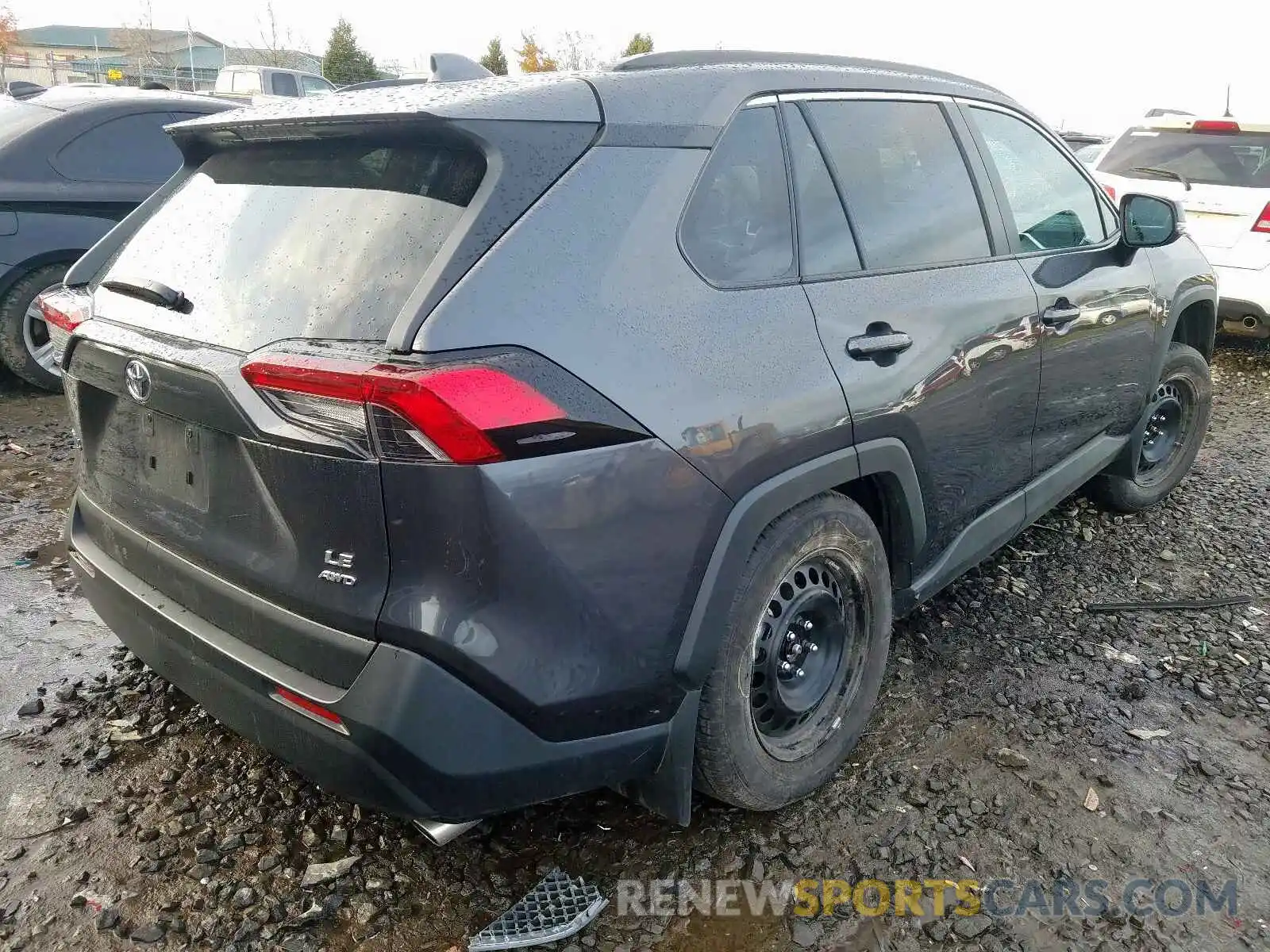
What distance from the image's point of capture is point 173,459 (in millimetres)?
2008

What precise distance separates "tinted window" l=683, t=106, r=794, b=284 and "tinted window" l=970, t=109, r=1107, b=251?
1.14m

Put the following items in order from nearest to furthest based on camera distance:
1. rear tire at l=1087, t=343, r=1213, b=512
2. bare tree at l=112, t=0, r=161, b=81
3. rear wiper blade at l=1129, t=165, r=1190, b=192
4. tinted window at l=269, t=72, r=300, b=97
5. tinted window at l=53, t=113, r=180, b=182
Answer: rear tire at l=1087, t=343, r=1213, b=512 < tinted window at l=53, t=113, r=180, b=182 < rear wiper blade at l=1129, t=165, r=1190, b=192 < tinted window at l=269, t=72, r=300, b=97 < bare tree at l=112, t=0, r=161, b=81

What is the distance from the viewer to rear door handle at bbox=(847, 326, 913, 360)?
2.24 m

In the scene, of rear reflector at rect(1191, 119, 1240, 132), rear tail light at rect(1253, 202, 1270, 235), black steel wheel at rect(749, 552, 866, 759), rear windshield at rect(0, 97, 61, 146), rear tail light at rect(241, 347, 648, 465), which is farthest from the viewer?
rear reflector at rect(1191, 119, 1240, 132)

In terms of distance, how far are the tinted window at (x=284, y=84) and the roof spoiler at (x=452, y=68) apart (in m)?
11.2

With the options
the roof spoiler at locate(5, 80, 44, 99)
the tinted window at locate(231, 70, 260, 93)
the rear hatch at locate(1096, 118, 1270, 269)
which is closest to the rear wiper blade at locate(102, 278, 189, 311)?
the roof spoiler at locate(5, 80, 44, 99)

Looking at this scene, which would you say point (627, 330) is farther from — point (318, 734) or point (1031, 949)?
point (1031, 949)

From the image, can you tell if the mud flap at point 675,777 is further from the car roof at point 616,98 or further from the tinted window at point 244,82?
the tinted window at point 244,82

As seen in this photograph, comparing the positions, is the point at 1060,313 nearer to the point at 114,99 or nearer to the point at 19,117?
the point at 114,99

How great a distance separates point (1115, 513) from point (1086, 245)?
1534mm

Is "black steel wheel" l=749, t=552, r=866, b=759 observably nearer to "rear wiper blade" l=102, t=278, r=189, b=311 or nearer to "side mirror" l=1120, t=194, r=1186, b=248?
"rear wiper blade" l=102, t=278, r=189, b=311

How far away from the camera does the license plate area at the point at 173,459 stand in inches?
76.1

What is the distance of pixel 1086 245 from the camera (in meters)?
3.40

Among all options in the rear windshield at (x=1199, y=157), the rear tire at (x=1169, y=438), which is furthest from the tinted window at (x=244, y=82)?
the rear tire at (x=1169, y=438)
